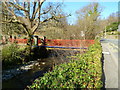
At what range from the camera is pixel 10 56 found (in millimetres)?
6469

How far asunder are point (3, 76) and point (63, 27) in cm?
948

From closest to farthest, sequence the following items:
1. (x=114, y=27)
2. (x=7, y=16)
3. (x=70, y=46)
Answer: (x=7, y=16), (x=70, y=46), (x=114, y=27)

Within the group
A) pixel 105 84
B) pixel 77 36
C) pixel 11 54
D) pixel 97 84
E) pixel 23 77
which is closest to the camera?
pixel 97 84

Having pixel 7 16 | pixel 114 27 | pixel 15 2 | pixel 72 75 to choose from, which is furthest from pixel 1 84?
pixel 114 27

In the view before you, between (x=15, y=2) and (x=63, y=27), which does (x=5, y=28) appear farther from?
(x=63, y=27)

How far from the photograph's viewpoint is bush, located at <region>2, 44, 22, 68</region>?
6096 mm

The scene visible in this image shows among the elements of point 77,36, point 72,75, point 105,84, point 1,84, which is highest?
point 77,36

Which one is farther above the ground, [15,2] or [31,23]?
[15,2]

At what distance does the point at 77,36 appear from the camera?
10.9 meters

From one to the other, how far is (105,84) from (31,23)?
7.84m

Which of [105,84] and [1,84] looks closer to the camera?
[105,84]

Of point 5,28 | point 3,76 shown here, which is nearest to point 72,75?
point 3,76

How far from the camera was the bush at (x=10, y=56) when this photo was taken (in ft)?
20.0

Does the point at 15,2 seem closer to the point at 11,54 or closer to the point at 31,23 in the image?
the point at 31,23
